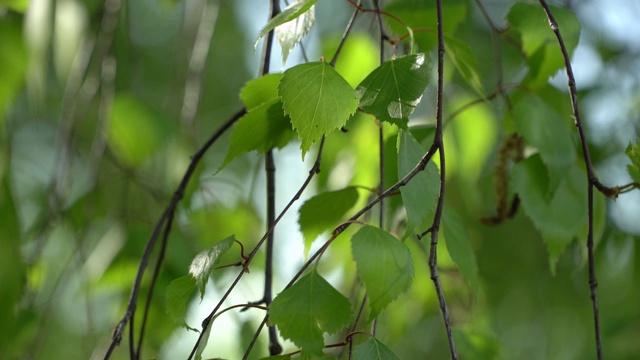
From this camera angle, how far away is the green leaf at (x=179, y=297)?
57cm

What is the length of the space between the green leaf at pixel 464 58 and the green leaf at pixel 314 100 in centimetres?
19

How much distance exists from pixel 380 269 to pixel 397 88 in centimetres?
12

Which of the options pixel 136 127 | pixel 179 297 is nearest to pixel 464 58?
pixel 179 297

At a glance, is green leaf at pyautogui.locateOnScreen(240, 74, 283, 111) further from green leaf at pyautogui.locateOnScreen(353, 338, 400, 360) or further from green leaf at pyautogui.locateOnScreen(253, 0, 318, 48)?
green leaf at pyautogui.locateOnScreen(353, 338, 400, 360)

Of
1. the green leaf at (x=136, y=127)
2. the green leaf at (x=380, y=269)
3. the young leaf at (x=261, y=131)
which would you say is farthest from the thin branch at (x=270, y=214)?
the green leaf at (x=136, y=127)

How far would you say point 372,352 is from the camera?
1.69 feet

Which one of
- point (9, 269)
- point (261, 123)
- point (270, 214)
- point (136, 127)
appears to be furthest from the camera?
point (136, 127)

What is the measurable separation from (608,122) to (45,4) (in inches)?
38.8

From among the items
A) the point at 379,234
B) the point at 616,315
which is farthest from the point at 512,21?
the point at 616,315

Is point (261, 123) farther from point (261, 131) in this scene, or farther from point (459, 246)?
point (459, 246)

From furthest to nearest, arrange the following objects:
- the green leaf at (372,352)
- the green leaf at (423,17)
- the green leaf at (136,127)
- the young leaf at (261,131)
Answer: the green leaf at (136,127) < the green leaf at (423,17) < the young leaf at (261,131) < the green leaf at (372,352)

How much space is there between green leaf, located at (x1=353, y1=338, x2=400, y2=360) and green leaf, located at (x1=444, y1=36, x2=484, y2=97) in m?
0.28

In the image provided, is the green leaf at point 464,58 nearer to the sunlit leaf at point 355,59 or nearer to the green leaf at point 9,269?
the sunlit leaf at point 355,59

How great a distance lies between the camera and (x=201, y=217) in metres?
1.21
